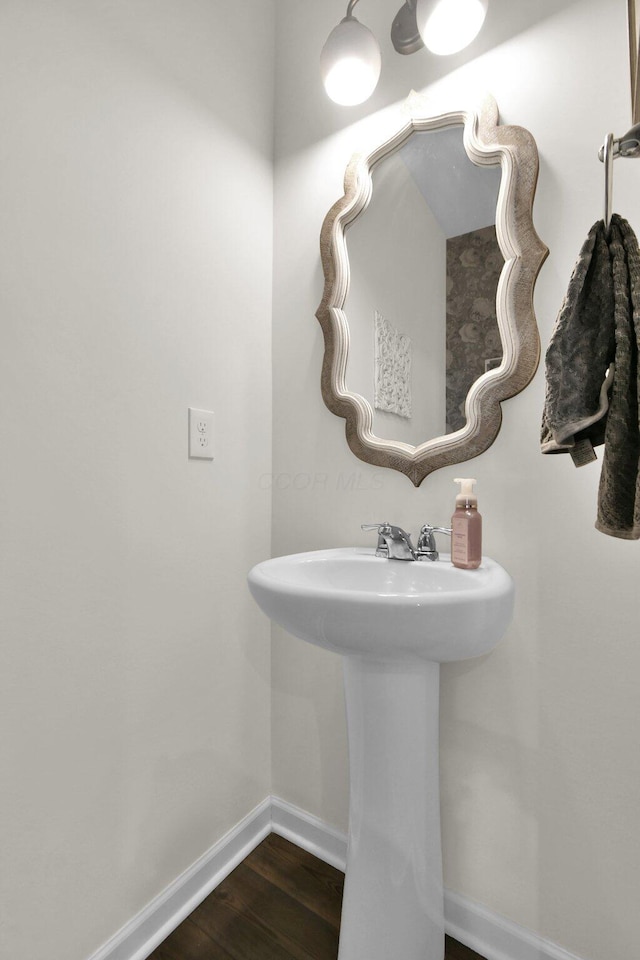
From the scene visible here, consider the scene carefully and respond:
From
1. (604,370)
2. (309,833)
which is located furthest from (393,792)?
(604,370)

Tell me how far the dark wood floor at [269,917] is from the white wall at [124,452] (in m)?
0.12

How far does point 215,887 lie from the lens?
117 cm

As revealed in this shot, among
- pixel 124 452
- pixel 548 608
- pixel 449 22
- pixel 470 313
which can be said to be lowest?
pixel 548 608

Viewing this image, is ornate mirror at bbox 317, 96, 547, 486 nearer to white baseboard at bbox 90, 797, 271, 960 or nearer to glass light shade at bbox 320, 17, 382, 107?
glass light shade at bbox 320, 17, 382, 107

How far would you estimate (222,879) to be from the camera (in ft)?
3.92

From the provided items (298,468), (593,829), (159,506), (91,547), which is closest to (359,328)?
(298,468)

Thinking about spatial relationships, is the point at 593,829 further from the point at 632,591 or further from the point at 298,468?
the point at 298,468

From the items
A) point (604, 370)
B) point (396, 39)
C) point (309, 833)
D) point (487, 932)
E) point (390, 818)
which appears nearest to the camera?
point (604, 370)

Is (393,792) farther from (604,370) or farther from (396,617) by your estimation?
(604,370)

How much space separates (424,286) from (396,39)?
0.57 m

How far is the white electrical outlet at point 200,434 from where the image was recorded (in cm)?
114

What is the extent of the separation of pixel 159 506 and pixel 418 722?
2.25 ft

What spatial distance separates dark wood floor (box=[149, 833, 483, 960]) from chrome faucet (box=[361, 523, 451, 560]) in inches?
32.6

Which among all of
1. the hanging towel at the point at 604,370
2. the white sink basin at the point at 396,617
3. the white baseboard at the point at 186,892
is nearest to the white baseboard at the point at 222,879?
the white baseboard at the point at 186,892
